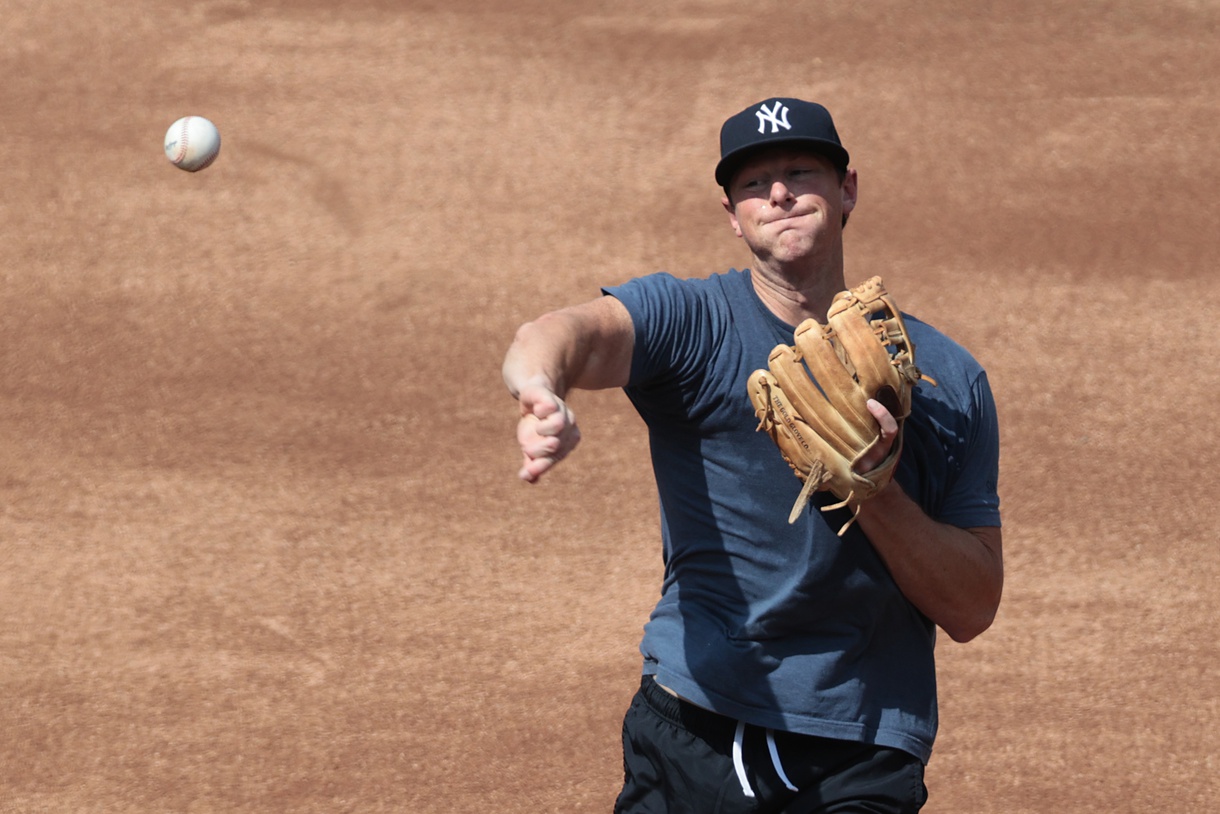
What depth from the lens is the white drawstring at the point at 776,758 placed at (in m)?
3.09

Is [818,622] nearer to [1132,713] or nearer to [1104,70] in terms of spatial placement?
[1132,713]

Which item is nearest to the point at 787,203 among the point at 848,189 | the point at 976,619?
the point at 848,189

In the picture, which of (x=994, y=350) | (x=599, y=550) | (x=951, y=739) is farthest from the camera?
(x=994, y=350)

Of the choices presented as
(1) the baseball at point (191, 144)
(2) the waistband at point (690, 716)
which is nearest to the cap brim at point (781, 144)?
(2) the waistband at point (690, 716)

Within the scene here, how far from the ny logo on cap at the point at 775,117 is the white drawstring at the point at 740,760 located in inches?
48.4

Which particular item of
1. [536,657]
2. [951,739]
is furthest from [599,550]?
[951,739]

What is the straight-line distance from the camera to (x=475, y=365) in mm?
7988

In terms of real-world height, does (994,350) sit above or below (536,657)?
above

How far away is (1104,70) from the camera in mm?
10047

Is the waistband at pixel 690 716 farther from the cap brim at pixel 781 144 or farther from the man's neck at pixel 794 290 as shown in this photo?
the cap brim at pixel 781 144

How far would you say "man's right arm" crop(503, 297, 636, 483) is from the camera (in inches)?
91.2

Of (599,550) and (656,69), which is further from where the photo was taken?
(656,69)

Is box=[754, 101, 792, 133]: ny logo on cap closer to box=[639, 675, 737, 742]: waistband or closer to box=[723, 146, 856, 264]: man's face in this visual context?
box=[723, 146, 856, 264]: man's face

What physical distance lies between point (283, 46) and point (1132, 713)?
7233 mm
